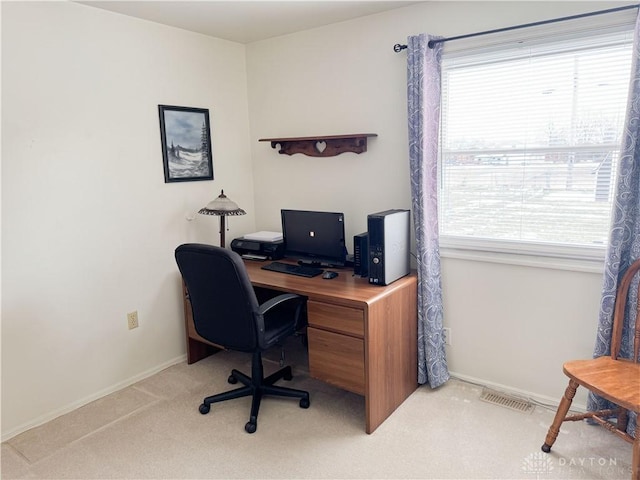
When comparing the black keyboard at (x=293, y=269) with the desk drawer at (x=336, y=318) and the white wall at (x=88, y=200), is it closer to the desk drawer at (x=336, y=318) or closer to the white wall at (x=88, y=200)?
the desk drawer at (x=336, y=318)

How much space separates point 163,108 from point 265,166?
0.87 meters

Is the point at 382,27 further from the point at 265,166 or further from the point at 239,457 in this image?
the point at 239,457

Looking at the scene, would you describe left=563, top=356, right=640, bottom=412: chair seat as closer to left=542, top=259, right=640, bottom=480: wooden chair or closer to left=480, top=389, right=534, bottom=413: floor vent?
left=542, top=259, right=640, bottom=480: wooden chair

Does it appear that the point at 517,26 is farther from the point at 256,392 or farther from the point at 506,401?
the point at 256,392

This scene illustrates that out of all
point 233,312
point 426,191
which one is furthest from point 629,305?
point 233,312

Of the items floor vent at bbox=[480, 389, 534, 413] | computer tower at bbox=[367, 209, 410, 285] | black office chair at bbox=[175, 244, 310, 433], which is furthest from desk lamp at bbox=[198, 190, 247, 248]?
floor vent at bbox=[480, 389, 534, 413]

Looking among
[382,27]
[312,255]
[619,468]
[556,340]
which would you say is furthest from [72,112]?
[619,468]

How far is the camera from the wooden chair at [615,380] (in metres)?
1.77

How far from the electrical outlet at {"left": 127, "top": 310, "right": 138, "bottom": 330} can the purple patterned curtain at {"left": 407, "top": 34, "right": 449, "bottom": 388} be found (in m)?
1.76

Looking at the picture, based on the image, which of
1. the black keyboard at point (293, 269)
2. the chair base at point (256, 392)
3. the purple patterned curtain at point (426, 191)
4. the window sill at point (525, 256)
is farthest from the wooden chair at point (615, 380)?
the black keyboard at point (293, 269)

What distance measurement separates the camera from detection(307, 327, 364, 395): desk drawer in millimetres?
2328

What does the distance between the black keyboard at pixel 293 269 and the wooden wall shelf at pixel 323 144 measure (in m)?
0.79

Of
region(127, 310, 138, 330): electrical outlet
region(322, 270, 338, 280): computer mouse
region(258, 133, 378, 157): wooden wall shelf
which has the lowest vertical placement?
region(127, 310, 138, 330): electrical outlet

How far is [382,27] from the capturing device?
279 centimetres
